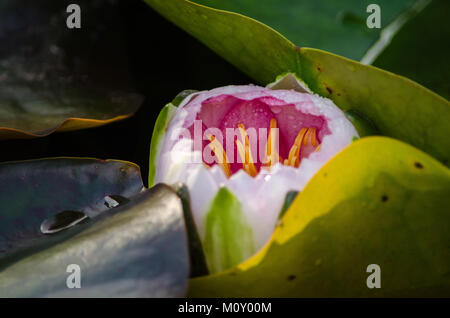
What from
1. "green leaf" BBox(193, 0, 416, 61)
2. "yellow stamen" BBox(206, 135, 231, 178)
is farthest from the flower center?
"green leaf" BBox(193, 0, 416, 61)

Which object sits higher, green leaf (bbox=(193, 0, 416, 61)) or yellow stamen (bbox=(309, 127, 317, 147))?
green leaf (bbox=(193, 0, 416, 61))

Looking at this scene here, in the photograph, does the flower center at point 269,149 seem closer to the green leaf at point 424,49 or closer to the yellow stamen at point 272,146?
the yellow stamen at point 272,146

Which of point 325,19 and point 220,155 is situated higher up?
point 325,19

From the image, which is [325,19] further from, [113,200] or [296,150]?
[113,200]

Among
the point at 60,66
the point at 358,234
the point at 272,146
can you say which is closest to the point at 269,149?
the point at 272,146

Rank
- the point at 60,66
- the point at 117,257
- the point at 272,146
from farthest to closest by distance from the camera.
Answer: the point at 60,66 < the point at 272,146 < the point at 117,257

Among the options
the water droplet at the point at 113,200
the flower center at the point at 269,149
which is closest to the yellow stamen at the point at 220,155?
the flower center at the point at 269,149

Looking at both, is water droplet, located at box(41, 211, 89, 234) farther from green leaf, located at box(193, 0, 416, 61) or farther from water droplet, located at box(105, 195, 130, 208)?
green leaf, located at box(193, 0, 416, 61)

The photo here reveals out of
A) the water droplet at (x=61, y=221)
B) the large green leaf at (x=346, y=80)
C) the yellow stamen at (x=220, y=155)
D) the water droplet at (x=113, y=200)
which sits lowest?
the water droplet at (x=61, y=221)

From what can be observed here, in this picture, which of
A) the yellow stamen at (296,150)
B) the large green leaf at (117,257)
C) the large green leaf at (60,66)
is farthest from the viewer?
the large green leaf at (60,66)
